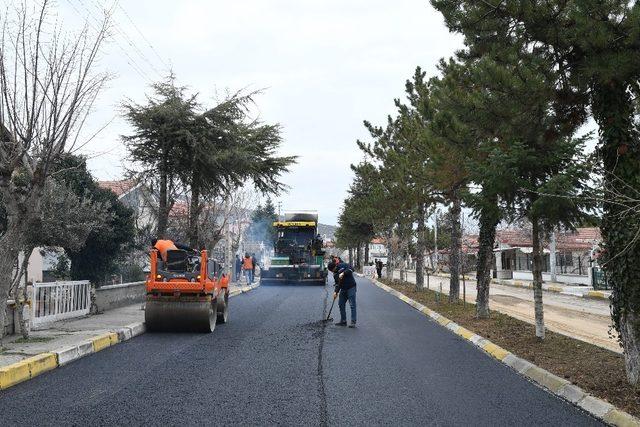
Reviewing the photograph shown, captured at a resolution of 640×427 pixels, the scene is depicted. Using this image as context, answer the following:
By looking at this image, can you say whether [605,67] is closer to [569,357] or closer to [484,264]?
[569,357]

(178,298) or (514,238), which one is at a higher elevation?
(514,238)

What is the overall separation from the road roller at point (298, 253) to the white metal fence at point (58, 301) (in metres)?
16.9

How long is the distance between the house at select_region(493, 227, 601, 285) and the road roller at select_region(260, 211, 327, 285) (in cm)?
1307

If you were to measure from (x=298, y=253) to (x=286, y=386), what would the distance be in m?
23.9

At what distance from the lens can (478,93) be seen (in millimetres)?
8500

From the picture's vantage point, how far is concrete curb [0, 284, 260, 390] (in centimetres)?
701

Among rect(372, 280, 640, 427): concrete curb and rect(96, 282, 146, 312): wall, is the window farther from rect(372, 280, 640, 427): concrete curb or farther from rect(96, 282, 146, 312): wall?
rect(96, 282, 146, 312): wall

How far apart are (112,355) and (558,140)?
817 cm

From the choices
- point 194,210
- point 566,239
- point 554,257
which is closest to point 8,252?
point 194,210

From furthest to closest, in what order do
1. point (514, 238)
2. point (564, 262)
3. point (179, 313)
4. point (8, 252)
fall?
point (514, 238) → point (564, 262) → point (179, 313) → point (8, 252)

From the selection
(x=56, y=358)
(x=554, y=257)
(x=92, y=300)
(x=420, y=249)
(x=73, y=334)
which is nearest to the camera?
Answer: (x=56, y=358)

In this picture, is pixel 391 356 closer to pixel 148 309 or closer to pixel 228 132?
pixel 148 309

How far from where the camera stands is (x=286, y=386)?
22.2 feet

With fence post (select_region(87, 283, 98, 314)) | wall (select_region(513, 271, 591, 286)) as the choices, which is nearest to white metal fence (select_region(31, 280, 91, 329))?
fence post (select_region(87, 283, 98, 314))
